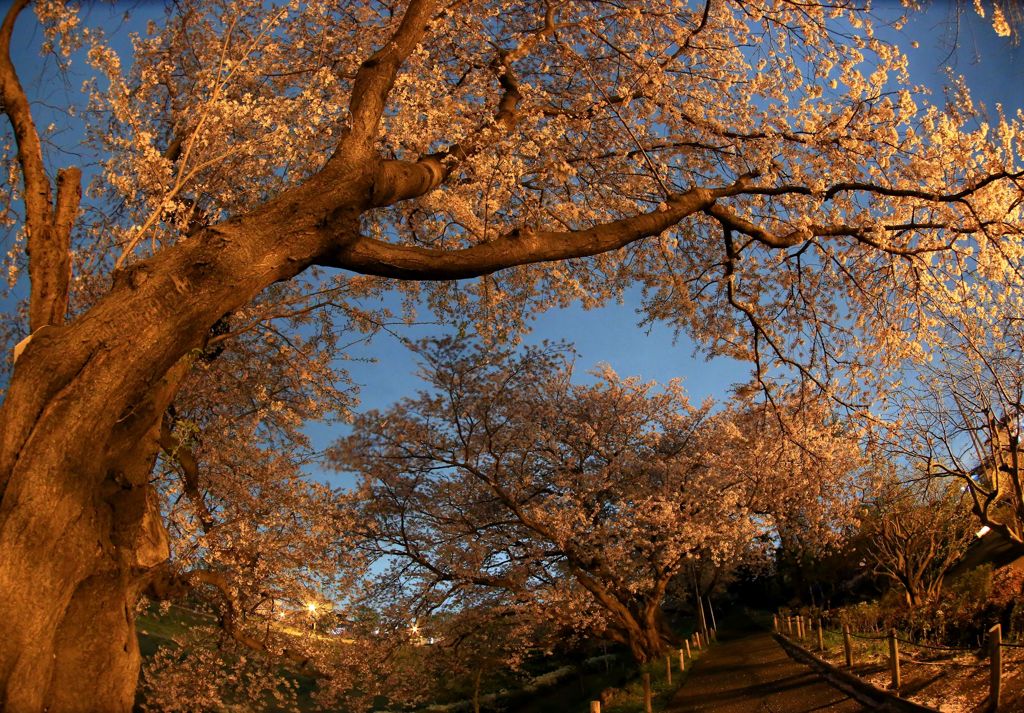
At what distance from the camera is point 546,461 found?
948 inches

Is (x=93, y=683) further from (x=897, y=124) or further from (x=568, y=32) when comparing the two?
(x=897, y=124)

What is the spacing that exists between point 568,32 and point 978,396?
11507 mm

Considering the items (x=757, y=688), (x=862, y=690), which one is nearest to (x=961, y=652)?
(x=862, y=690)

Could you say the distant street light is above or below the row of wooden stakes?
above

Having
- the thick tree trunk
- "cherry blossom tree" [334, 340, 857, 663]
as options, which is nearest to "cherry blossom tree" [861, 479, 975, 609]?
"cherry blossom tree" [334, 340, 857, 663]

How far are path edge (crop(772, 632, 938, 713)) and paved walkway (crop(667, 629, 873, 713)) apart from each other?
210 millimetres

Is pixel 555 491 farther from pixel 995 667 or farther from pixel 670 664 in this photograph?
pixel 995 667

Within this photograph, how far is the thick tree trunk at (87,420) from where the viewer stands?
15.9ft

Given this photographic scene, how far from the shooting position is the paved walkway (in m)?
14.0

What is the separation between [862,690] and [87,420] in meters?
15.2

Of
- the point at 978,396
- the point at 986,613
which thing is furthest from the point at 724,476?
the point at 978,396

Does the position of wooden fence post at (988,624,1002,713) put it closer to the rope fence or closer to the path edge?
the rope fence

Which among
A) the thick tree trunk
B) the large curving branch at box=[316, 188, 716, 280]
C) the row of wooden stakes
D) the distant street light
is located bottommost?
the row of wooden stakes

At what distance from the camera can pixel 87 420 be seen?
4980 millimetres
